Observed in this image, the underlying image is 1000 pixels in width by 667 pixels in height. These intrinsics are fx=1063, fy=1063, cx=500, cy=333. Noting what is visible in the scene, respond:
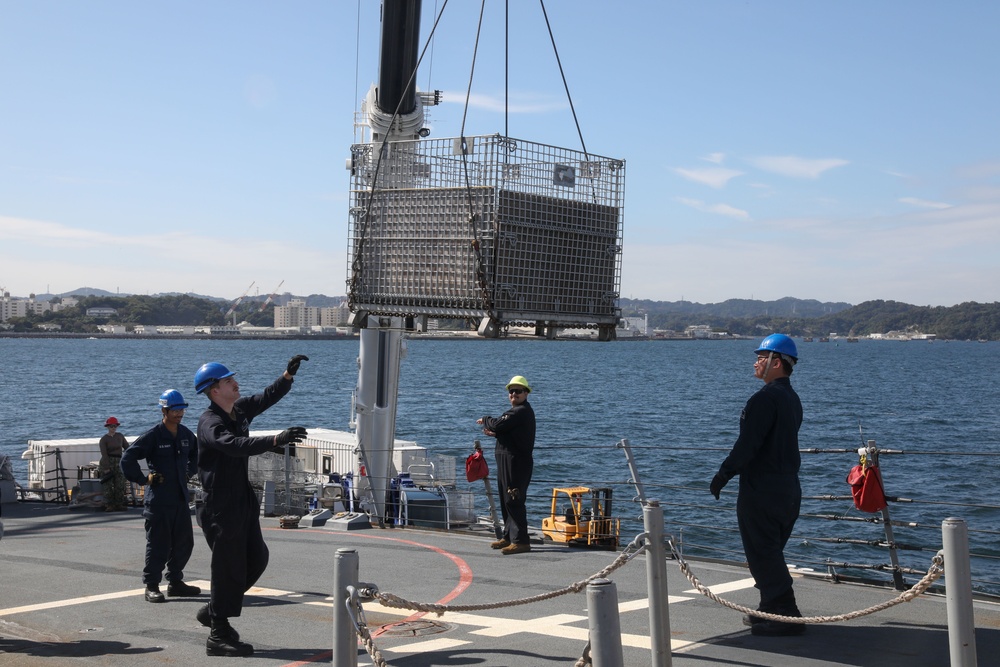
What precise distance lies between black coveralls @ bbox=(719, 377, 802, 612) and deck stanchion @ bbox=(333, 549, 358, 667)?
3377 millimetres

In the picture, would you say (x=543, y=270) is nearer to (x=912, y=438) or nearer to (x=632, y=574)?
(x=632, y=574)

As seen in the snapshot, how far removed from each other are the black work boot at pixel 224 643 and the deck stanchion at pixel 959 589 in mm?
4910

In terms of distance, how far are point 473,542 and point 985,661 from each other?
692 cm

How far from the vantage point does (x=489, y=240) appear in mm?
10445

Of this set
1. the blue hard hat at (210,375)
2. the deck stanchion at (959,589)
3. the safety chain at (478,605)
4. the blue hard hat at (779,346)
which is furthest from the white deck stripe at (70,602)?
the deck stanchion at (959,589)

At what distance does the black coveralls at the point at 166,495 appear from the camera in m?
10.2

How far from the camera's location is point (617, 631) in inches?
209

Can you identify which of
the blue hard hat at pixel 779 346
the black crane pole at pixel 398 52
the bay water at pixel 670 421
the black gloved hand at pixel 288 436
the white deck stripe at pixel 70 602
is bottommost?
the bay water at pixel 670 421

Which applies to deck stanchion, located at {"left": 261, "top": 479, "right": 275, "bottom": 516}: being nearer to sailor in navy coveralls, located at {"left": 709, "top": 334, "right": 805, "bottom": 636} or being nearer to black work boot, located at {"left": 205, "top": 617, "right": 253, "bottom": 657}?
black work boot, located at {"left": 205, "top": 617, "right": 253, "bottom": 657}

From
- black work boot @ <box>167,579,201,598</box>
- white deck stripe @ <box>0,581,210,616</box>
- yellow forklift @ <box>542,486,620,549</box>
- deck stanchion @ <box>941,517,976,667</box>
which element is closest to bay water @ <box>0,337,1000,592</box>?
yellow forklift @ <box>542,486,620,549</box>

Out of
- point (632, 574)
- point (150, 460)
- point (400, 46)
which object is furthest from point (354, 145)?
point (632, 574)

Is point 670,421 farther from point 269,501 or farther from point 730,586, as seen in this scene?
point 730,586

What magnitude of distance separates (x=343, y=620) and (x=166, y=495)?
5041mm

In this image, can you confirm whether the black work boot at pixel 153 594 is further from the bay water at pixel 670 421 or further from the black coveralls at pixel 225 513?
the bay water at pixel 670 421
